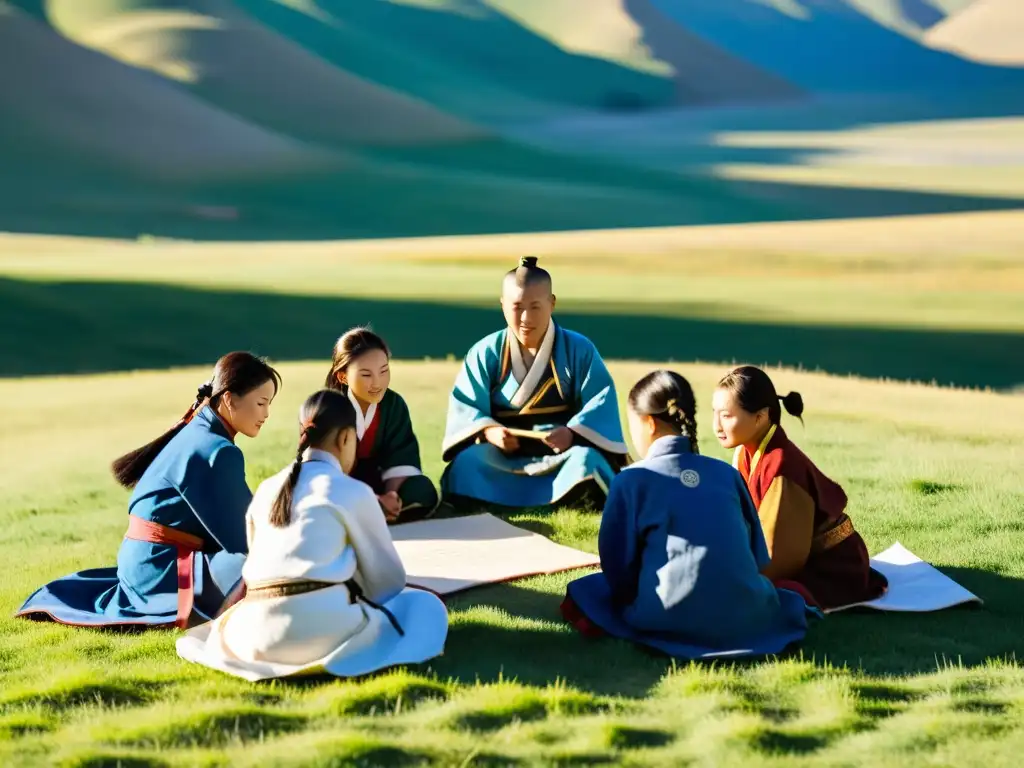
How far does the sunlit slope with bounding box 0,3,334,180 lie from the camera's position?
34906 millimetres

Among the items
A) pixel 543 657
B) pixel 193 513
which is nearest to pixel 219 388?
pixel 193 513

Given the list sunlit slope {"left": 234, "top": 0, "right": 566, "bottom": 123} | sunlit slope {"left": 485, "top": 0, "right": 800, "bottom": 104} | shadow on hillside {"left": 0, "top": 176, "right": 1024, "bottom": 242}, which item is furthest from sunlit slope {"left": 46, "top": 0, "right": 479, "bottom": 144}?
sunlit slope {"left": 485, "top": 0, "right": 800, "bottom": 104}

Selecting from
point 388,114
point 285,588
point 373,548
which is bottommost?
point 285,588

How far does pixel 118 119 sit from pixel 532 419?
33.4 meters

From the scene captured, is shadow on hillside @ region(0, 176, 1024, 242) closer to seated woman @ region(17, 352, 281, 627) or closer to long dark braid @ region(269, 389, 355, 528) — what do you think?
seated woman @ region(17, 352, 281, 627)

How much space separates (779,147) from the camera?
4894cm

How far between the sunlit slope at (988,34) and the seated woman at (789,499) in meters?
88.8

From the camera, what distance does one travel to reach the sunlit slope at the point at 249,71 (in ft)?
145

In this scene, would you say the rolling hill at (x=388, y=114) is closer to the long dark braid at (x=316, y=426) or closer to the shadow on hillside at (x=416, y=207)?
the shadow on hillside at (x=416, y=207)

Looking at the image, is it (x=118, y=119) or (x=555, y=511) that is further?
(x=118, y=119)

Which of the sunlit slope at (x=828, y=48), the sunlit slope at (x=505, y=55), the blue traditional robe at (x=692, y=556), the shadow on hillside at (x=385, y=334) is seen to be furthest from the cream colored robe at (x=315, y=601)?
the sunlit slope at (x=828, y=48)

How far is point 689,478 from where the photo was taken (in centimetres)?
396

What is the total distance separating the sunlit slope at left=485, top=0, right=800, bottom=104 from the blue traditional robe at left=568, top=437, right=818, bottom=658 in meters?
68.5

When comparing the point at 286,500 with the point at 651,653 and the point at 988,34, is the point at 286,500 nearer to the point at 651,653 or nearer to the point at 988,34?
the point at 651,653
